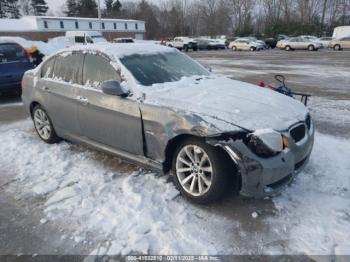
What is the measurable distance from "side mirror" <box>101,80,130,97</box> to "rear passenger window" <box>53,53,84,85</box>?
0.92 m

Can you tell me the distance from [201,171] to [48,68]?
332 centimetres

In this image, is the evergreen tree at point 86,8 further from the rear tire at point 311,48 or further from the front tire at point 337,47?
the front tire at point 337,47

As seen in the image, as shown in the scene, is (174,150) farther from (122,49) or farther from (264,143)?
(122,49)

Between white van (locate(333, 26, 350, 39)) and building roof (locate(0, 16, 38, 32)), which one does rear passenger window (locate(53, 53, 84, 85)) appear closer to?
white van (locate(333, 26, 350, 39))

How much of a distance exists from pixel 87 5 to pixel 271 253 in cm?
8389

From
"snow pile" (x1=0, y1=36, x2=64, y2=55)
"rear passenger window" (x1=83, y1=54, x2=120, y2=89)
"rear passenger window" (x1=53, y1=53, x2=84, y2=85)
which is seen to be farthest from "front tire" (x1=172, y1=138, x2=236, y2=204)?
"snow pile" (x1=0, y1=36, x2=64, y2=55)

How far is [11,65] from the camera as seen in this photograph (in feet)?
30.0

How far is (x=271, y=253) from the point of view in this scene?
9.12 feet

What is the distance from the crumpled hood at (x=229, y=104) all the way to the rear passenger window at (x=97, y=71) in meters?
0.66

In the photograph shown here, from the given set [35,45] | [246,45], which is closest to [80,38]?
[35,45]

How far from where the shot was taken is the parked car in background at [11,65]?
8.91m

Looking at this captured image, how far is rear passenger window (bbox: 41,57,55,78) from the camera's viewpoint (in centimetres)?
518

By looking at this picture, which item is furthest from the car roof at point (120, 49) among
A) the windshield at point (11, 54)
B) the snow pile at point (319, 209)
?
the windshield at point (11, 54)

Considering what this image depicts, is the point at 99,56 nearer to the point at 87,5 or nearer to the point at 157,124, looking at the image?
the point at 157,124
